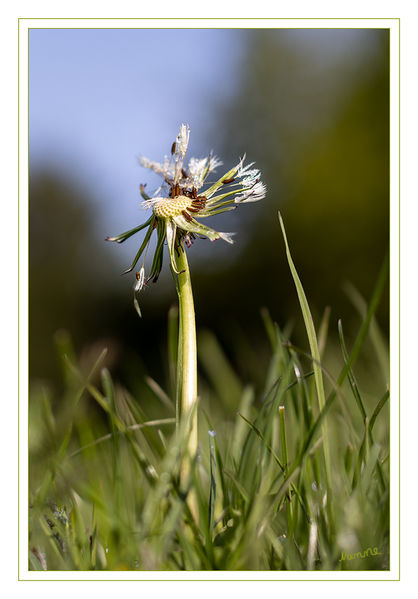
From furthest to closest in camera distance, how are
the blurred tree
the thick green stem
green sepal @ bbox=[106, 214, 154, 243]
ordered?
the blurred tree < green sepal @ bbox=[106, 214, 154, 243] < the thick green stem

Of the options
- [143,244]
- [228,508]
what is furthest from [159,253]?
[228,508]

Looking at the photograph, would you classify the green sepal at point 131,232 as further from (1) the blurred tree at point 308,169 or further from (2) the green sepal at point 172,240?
→ (1) the blurred tree at point 308,169

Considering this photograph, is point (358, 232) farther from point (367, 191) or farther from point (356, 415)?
point (356, 415)

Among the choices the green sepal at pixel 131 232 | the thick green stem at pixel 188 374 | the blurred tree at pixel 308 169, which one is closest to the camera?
the thick green stem at pixel 188 374

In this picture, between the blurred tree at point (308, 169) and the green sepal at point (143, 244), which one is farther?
the blurred tree at point (308, 169)

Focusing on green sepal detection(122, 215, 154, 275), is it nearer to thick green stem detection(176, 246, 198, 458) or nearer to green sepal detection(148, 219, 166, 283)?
green sepal detection(148, 219, 166, 283)

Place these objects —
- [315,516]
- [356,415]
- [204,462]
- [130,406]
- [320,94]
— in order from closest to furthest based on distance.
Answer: [315,516] < [130,406] < [204,462] < [356,415] < [320,94]
